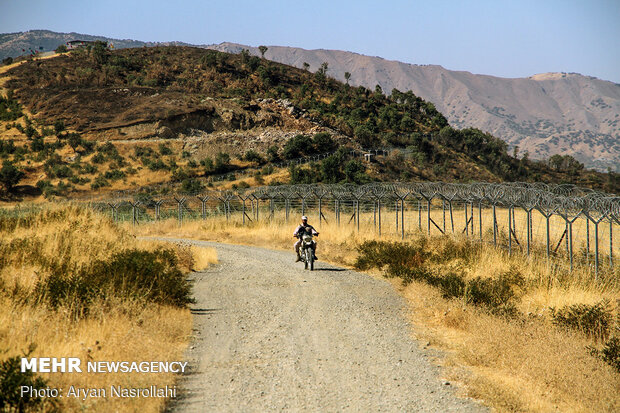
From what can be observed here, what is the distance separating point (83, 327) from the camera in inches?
315

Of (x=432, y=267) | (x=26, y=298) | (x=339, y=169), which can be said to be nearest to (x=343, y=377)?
(x=26, y=298)

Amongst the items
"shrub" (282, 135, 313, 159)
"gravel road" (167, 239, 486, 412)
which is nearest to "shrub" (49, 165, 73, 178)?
"shrub" (282, 135, 313, 159)

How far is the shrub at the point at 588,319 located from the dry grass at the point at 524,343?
0.96 feet

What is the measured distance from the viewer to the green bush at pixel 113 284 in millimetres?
8859

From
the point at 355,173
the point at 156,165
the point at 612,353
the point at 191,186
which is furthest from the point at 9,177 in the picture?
the point at 612,353

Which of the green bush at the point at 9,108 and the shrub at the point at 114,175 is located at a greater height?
the green bush at the point at 9,108

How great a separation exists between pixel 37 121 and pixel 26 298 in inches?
3167

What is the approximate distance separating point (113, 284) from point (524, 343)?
6854 millimetres

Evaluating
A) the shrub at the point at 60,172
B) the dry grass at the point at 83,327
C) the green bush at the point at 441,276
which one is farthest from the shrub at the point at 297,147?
the dry grass at the point at 83,327

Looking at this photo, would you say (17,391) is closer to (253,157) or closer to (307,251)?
(307,251)

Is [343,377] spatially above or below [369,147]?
below

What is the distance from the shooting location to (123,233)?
17875mm

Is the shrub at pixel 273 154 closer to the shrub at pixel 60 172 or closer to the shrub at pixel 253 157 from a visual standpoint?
the shrub at pixel 253 157

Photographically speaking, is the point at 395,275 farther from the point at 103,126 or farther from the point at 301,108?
the point at 301,108
